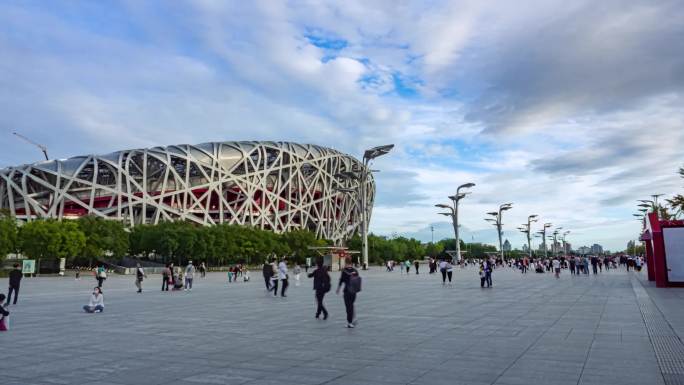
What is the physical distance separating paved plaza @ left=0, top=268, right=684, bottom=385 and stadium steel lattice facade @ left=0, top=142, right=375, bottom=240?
175 feet

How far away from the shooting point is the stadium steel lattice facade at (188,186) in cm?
7662

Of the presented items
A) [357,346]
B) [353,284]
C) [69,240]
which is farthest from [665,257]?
[69,240]

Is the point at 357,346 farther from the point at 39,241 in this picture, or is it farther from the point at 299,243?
the point at 299,243

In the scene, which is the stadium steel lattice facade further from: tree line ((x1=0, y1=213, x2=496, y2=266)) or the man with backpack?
the man with backpack

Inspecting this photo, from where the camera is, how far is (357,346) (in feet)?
28.0

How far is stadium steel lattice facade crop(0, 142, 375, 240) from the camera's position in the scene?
3017 inches

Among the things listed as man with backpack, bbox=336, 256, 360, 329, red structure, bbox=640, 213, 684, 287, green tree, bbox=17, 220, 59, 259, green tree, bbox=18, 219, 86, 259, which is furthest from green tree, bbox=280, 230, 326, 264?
man with backpack, bbox=336, 256, 360, 329

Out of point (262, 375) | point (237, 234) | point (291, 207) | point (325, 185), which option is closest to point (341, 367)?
point (262, 375)

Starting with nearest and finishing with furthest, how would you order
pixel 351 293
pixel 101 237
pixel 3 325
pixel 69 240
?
pixel 3 325, pixel 351 293, pixel 69 240, pixel 101 237

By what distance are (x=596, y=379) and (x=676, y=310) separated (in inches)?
355

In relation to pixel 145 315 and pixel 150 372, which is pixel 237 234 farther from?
pixel 150 372

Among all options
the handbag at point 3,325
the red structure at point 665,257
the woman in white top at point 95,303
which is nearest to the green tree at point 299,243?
the red structure at point 665,257

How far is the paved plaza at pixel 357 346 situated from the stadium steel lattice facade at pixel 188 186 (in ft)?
175

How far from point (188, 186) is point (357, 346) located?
77371mm
